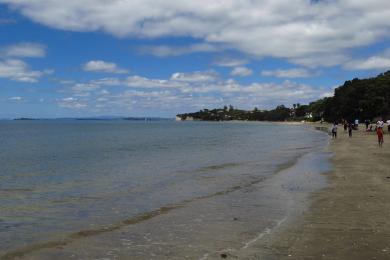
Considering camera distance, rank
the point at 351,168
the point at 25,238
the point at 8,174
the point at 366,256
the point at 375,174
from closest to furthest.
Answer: the point at 366,256 < the point at 25,238 < the point at 375,174 < the point at 351,168 < the point at 8,174

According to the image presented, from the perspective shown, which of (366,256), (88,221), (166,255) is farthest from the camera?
(88,221)

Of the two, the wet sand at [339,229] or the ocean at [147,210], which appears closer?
the wet sand at [339,229]

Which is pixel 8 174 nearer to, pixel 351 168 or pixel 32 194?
pixel 32 194

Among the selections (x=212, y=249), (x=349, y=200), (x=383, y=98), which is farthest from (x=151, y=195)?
(x=383, y=98)

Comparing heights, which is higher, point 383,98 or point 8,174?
point 383,98

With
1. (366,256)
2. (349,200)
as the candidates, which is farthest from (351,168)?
(366,256)

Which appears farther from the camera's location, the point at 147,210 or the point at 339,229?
the point at 147,210

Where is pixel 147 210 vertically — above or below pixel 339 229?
below

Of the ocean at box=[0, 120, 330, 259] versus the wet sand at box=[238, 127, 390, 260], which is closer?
the wet sand at box=[238, 127, 390, 260]

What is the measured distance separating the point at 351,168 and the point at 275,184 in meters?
6.49

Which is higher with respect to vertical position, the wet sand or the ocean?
the wet sand

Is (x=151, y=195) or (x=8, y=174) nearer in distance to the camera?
(x=151, y=195)

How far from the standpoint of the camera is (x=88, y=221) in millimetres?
12742

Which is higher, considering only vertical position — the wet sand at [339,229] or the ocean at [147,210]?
the wet sand at [339,229]
